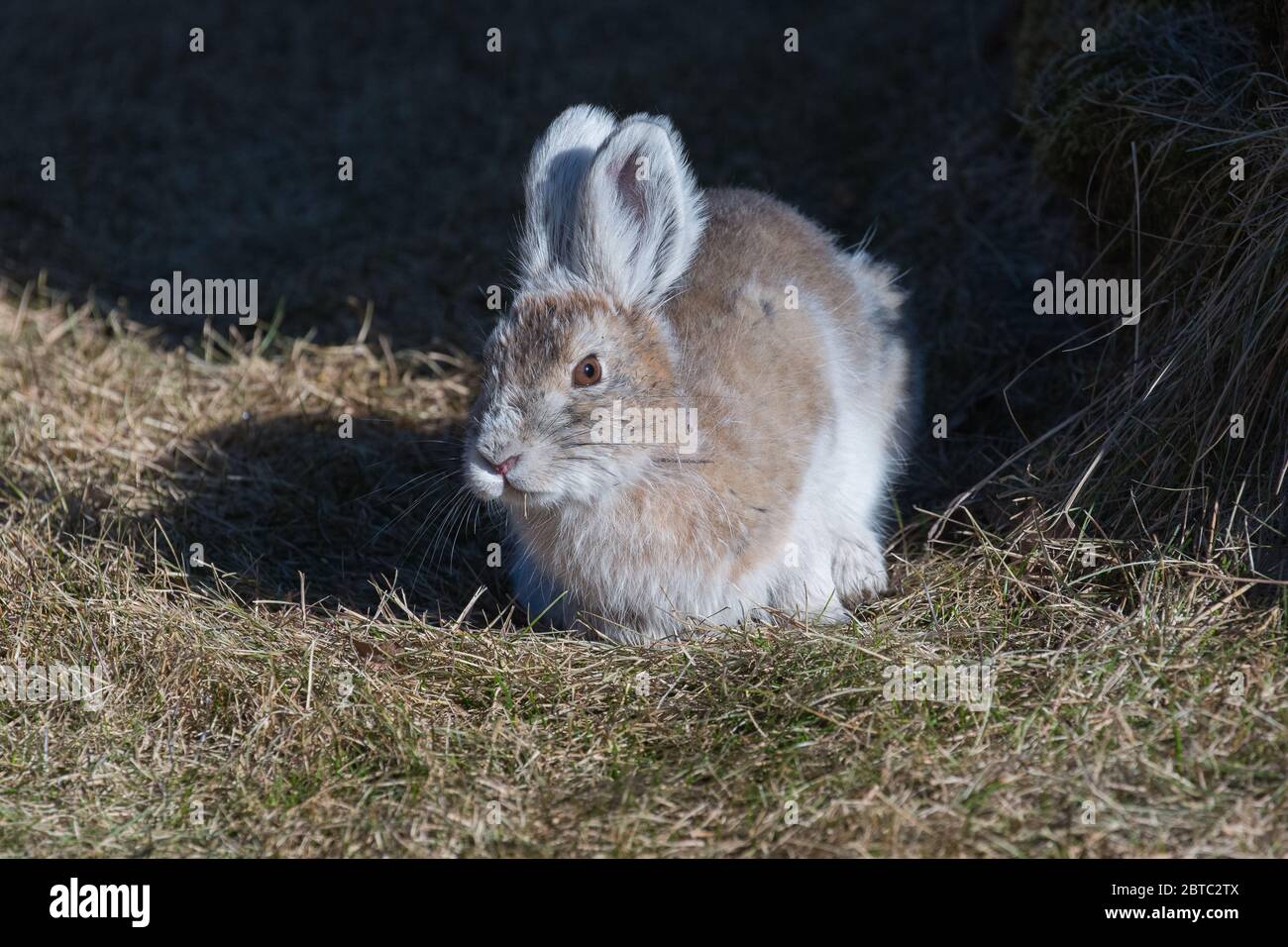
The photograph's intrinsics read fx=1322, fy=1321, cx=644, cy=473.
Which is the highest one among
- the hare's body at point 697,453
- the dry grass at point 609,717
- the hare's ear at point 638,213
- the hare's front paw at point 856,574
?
the hare's ear at point 638,213

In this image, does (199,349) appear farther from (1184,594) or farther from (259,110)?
(1184,594)

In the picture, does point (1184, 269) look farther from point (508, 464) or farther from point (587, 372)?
point (508, 464)

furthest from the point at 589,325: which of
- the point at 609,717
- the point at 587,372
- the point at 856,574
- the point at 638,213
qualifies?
the point at 856,574

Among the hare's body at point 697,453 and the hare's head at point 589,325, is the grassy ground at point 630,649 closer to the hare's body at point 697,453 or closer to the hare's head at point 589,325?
the hare's body at point 697,453

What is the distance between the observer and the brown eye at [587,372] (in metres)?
4.54

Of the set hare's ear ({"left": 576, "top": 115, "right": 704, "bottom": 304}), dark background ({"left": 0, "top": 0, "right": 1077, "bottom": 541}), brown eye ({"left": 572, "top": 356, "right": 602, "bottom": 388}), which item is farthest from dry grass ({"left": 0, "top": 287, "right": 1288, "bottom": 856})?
dark background ({"left": 0, "top": 0, "right": 1077, "bottom": 541})

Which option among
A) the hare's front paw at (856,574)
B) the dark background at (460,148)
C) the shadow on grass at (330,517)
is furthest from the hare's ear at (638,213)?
the dark background at (460,148)

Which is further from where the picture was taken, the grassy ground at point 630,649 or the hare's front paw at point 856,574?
the hare's front paw at point 856,574

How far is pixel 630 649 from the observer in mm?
4777

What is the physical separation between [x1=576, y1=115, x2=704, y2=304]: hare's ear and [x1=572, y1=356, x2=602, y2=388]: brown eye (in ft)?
1.20

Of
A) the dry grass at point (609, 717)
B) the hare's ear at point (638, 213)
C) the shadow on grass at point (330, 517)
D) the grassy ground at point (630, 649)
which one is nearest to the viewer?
the dry grass at point (609, 717)

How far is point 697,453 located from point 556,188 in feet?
3.72

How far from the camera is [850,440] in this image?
5.56 m

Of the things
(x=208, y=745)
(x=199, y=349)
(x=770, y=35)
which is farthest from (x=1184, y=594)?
(x=770, y=35)
